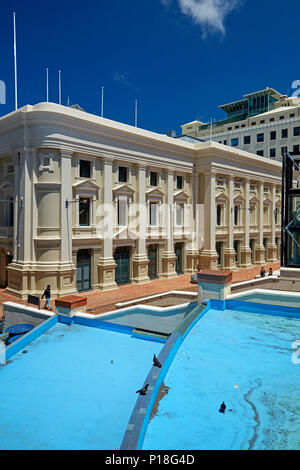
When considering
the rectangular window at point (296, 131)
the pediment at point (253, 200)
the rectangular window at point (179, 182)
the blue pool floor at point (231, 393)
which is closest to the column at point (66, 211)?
the rectangular window at point (179, 182)

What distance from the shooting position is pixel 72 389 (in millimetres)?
7441

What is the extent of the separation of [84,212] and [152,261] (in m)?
7.82

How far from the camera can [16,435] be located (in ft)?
19.2

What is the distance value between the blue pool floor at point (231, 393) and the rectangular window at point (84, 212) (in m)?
14.3

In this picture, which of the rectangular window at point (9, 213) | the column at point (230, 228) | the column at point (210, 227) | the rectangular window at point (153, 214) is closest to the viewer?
the rectangular window at point (9, 213)

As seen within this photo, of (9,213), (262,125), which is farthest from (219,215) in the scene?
(262,125)

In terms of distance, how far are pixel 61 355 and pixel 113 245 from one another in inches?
591

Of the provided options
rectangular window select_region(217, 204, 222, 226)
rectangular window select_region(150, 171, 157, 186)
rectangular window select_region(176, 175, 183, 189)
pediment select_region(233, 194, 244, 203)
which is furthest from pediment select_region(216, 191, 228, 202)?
rectangular window select_region(150, 171, 157, 186)

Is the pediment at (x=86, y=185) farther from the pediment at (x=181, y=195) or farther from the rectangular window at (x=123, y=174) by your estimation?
the pediment at (x=181, y=195)

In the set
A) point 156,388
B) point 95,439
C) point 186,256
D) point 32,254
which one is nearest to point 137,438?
point 95,439

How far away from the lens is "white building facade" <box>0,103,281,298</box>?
67.8ft

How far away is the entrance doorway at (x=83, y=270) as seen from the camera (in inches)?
886

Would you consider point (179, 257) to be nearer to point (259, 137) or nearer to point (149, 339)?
point (149, 339)
